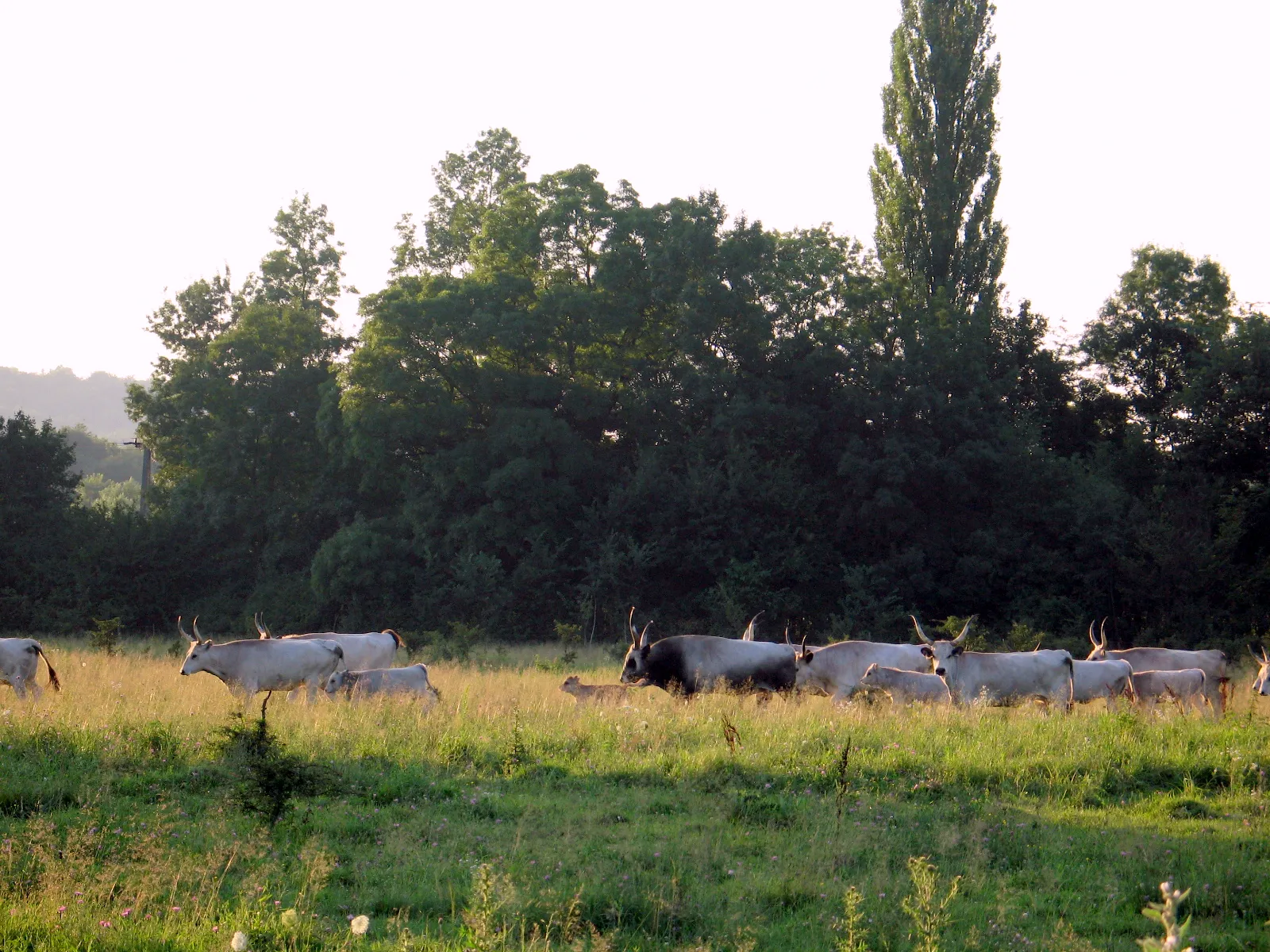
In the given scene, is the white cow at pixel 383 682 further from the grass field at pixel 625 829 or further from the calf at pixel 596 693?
the calf at pixel 596 693

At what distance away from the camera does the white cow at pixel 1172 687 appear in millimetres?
14969

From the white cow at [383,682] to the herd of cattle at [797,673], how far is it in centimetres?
2

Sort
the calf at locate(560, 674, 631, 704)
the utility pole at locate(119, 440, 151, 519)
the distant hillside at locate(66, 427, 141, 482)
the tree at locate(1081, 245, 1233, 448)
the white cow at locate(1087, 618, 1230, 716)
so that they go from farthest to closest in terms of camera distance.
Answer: the distant hillside at locate(66, 427, 141, 482)
the utility pole at locate(119, 440, 151, 519)
the tree at locate(1081, 245, 1233, 448)
the white cow at locate(1087, 618, 1230, 716)
the calf at locate(560, 674, 631, 704)

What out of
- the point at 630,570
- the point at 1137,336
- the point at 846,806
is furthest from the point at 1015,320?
the point at 846,806

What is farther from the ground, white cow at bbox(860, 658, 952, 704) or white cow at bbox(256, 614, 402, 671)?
white cow at bbox(860, 658, 952, 704)

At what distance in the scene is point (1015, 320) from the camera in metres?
37.1

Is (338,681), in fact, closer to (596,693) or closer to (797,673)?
(596,693)

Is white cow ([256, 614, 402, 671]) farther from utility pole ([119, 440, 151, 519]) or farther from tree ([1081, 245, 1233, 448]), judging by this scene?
tree ([1081, 245, 1233, 448])

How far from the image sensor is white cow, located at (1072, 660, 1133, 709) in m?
15.5

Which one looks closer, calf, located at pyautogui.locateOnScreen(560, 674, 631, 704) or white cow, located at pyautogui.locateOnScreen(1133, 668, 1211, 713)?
calf, located at pyautogui.locateOnScreen(560, 674, 631, 704)

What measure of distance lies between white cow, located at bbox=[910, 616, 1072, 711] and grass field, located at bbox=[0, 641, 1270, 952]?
237 cm

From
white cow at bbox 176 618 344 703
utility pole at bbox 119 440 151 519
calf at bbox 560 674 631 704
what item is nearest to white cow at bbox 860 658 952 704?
calf at bbox 560 674 631 704

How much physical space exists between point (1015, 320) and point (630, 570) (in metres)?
16.4

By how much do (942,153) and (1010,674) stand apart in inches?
864
